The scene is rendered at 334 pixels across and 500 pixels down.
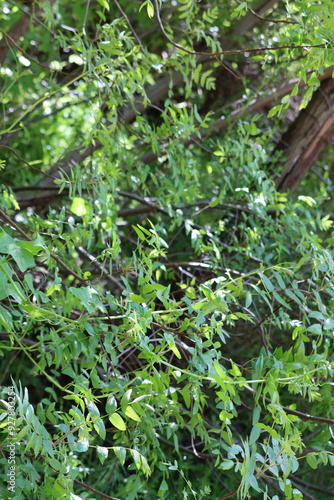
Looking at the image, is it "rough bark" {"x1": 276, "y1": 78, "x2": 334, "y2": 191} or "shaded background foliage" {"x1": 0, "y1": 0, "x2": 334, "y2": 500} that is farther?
"rough bark" {"x1": 276, "y1": 78, "x2": 334, "y2": 191}

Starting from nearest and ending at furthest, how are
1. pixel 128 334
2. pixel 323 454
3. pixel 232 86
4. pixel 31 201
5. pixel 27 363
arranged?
pixel 128 334, pixel 323 454, pixel 31 201, pixel 27 363, pixel 232 86

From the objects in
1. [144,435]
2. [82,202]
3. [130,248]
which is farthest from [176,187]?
[144,435]

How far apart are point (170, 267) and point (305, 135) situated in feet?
2.45

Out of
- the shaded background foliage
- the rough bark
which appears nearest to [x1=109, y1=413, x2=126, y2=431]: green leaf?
the shaded background foliage

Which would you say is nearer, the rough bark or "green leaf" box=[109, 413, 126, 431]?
"green leaf" box=[109, 413, 126, 431]

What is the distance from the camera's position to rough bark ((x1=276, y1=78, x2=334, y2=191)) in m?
2.18

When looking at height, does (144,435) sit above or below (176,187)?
below

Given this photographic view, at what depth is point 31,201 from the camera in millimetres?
2078

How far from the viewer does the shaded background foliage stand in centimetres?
97

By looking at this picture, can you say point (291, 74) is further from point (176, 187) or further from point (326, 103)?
point (176, 187)

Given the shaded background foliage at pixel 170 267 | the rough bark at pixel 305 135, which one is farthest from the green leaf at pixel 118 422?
the rough bark at pixel 305 135

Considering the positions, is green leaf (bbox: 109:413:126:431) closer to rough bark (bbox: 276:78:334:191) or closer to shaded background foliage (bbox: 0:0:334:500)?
shaded background foliage (bbox: 0:0:334:500)

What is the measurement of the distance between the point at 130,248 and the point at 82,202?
783mm

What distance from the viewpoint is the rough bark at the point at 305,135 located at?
218 centimetres
